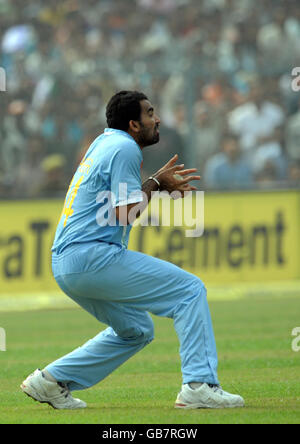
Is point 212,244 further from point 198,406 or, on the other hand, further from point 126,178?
point 126,178

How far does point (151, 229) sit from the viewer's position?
16.3 meters

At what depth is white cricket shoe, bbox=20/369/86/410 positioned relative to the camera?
674 cm

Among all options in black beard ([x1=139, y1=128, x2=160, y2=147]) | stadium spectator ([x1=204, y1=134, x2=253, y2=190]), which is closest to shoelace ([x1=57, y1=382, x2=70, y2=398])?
black beard ([x1=139, y1=128, x2=160, y2=147])

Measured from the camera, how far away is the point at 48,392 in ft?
22.2

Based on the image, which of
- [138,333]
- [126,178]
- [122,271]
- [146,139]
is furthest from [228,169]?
[126,178]

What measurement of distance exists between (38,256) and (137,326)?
373 inches

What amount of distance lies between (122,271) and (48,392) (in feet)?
3.51

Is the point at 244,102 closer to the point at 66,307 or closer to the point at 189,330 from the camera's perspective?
the point at 66,307

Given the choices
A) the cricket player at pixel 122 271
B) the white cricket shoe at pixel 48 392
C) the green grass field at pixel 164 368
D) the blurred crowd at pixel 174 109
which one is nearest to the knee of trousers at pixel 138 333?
the cricket player at pixel 122 271

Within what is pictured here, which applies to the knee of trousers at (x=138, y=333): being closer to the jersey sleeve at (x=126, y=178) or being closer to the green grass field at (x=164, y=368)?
the green grass field at (x=164, y=368)

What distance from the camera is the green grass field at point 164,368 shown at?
624 centimetres

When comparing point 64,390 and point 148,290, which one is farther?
point 64,390

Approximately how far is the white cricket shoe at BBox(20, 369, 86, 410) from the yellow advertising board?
9192mm
